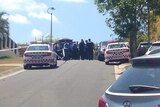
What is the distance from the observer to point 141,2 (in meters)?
27.8

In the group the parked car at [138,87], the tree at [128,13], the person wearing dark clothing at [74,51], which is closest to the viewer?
the parked car at [138,87]

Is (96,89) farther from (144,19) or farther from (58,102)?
(144,19)

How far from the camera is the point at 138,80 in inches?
260

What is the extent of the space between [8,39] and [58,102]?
4609 centimetres

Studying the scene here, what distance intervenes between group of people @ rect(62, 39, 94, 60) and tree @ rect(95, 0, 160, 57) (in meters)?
10.5

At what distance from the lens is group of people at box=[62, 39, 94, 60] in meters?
42.0

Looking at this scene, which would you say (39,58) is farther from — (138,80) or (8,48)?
(8,48)

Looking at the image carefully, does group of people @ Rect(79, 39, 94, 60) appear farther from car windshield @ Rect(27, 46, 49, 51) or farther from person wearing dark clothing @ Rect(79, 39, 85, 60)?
car windshield @ Rect(27, 46, 49, 51)

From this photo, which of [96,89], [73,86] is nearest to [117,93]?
[96,89]

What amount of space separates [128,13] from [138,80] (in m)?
22.3

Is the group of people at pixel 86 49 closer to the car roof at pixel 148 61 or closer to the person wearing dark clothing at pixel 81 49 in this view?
the person wearing dark clothing at pixel 81 49

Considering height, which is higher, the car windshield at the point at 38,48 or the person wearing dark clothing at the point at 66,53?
the car windshield at the point at 38,48

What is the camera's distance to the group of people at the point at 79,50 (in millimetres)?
42000

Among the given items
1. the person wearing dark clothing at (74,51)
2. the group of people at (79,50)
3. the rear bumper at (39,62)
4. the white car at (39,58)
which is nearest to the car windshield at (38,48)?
the white car at (39,58)
